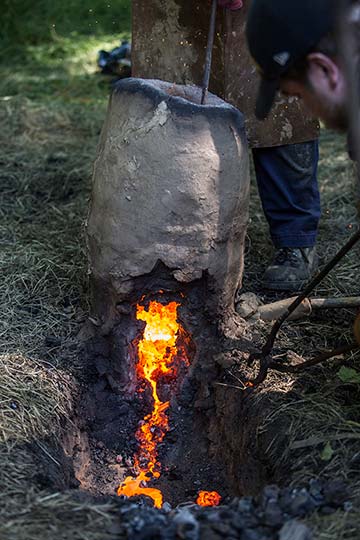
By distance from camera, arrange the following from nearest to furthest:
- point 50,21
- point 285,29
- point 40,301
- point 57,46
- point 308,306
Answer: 1. point 285,29
2. point 308,306
3. point 40,301
4. point 57,46
5. point 50,21

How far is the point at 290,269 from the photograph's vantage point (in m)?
4.39

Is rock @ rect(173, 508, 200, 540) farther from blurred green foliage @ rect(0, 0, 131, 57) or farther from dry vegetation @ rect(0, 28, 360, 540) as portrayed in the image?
blurred green foliage @ rect(0, 0, 131, 57)

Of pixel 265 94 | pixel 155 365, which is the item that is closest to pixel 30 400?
pixel 155 365

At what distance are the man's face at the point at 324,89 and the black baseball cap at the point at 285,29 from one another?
0.21 ft

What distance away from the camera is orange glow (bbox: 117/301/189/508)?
369cm

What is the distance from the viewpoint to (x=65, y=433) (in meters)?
3.44

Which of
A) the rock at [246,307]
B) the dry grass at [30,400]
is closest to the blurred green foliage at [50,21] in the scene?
the rock at [246,307]

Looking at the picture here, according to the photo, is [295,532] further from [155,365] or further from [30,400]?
[155,365]

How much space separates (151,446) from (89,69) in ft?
18.4

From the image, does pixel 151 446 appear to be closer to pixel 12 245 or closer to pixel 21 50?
pixel 12 245

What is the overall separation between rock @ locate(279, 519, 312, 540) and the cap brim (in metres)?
1.31

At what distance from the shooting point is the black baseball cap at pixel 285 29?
8.13ft

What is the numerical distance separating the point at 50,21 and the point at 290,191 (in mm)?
5979

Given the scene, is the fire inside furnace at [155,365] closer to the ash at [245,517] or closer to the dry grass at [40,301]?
the dry grass at [40,301]
